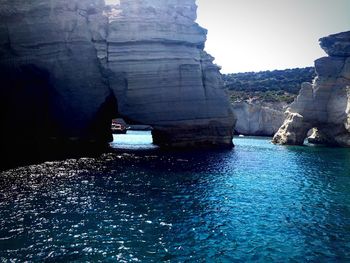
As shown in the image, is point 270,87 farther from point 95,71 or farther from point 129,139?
point 95,71

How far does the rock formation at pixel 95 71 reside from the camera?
155 feet

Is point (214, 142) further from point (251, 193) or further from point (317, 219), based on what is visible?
point (317, 219)

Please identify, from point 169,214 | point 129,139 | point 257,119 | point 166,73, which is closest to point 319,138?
point 257,119

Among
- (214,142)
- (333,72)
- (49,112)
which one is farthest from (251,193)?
(333,72)

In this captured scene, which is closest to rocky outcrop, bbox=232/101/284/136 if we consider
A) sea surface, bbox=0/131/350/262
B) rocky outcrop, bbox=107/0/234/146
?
rocky outcrop, bbox=107/0/234/146

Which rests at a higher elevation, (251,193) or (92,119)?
(92,119)

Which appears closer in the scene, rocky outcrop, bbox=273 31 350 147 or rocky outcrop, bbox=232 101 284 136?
rocky outcrop, bbox=273 31 350 147

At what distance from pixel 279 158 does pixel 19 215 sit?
37618 millimetres

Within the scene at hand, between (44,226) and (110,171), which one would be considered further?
(110,171)

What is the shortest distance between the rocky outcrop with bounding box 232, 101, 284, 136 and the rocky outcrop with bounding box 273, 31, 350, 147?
30727mm

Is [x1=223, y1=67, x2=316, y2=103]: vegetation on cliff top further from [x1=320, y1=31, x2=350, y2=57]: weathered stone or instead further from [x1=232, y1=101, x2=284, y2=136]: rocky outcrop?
[x1=320, y1=31, x2=350, y2=57]: weathered stone

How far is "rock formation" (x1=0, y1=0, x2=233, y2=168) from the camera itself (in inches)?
1854

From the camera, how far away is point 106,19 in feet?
166

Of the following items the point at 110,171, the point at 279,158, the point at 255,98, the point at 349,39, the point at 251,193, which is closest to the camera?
the point at 251,193
